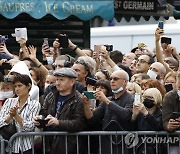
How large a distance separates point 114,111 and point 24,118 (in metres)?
1.16

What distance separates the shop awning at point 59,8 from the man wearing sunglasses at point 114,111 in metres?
6.06

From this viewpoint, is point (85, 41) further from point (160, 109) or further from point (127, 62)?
point (160, 109)

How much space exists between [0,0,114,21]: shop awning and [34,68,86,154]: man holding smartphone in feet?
19.7

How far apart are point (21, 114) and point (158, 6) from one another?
9605 mm

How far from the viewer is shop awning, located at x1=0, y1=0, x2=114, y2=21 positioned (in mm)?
16797

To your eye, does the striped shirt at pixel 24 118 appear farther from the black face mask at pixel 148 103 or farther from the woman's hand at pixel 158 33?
the woman's hand at pixel 158 33

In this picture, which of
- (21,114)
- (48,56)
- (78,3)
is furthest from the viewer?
(78,3)

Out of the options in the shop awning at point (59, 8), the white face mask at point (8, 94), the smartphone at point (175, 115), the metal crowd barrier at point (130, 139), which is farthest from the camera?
the shop awning at point (59, 8)

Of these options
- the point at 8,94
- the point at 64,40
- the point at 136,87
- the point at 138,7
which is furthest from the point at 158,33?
the point at 138,7

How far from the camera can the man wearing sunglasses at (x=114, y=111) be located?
10742 mm

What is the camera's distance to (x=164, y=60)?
13.8 m

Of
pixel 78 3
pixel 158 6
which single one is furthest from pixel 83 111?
pixel 158 6

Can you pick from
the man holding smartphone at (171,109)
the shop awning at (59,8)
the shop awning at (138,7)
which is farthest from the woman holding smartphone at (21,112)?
the shop awning at (138,7)

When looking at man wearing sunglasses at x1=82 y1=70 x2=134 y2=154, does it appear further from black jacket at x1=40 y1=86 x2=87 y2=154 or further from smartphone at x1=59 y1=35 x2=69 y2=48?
smartphone at x1=59 y1=35 x2=69 y2=48
